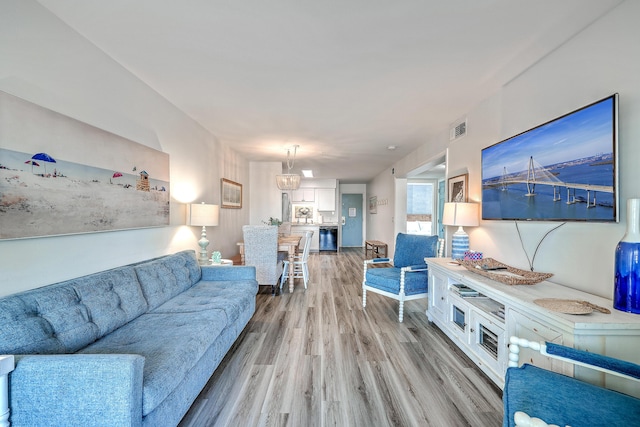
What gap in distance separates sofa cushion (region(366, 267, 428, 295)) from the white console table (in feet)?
0.68

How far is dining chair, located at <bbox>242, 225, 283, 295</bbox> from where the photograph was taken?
371 cm

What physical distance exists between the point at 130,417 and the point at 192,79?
2516 mm

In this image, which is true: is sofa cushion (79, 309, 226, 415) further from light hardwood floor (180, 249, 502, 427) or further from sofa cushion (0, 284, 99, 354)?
light hardwood floor (180, 249, 502, 427)

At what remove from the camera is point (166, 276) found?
2346 millimetres

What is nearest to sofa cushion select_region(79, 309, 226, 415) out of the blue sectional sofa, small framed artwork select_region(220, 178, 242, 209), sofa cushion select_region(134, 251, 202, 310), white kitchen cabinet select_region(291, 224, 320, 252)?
the blue sectional sofa

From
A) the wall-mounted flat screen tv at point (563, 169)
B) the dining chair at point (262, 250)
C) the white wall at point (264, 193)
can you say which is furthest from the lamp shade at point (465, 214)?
the white wall at point (264, 193)

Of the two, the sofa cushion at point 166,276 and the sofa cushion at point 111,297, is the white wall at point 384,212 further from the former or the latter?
the sofa cushion at point 111,297

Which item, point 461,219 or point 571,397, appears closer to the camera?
point 571,397

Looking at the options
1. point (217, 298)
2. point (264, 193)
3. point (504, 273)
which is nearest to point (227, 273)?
point (217, 298)

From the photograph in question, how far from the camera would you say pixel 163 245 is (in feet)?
9.15

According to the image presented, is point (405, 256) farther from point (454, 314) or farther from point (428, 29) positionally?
point (428, 29)

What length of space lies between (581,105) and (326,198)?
7.29 m

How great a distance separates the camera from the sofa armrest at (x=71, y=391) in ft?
3.44

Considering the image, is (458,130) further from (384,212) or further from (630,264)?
(384,212)
